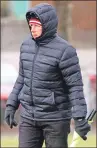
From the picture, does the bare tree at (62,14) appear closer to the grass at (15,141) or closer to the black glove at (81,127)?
the grass at (15,141)

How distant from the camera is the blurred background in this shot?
1291 cm

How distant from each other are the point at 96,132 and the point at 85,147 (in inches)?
79.8

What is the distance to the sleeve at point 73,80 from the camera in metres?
5.74

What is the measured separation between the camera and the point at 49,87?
5.77m

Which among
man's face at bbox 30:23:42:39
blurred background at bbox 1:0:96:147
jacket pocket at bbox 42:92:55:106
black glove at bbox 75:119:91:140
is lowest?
blurred background at bbox 1:0:96:147

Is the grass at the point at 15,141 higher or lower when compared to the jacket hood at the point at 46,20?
lower

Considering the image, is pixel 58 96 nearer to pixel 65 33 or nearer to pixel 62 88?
pixel 62 88

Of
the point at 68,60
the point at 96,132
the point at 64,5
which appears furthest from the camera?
the point at 64,5

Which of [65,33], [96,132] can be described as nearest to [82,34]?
[65,33]

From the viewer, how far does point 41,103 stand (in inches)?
228

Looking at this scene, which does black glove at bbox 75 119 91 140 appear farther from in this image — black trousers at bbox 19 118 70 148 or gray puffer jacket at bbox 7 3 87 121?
black trousers at bbox 19 118 70 148

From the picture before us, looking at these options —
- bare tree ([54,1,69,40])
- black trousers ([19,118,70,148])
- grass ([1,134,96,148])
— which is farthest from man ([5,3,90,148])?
bare tree ([54,1,69,40])

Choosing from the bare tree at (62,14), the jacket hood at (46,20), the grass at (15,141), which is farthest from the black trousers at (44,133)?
the bare tree at (62,14)

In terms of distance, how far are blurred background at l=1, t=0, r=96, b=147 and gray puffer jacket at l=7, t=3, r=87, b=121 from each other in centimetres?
449
